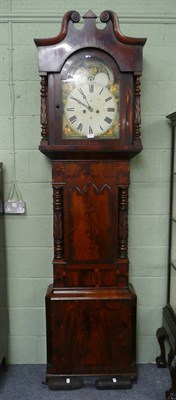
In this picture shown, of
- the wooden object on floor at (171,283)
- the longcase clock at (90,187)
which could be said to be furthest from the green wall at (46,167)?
→ the longcase clock at (90,187)

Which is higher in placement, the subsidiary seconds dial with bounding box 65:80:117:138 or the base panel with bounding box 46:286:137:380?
the subsidiary seconds dial with bounding box 65:80:117:138

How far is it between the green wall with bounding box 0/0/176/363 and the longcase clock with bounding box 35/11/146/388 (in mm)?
240

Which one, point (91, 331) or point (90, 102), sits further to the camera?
point (91, 331)

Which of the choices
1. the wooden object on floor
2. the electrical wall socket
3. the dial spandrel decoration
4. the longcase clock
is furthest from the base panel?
the dial spandrel decoration

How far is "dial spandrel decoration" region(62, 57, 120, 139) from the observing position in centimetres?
174

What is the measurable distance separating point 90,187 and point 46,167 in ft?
1.19

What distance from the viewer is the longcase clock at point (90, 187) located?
170 cm

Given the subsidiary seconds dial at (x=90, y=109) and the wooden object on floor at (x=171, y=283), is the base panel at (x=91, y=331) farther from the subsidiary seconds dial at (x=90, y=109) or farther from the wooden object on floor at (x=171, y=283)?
the subsidiary seconds dial at (x=90, y=109)

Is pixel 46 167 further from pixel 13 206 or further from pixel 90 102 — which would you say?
pixel 90 102

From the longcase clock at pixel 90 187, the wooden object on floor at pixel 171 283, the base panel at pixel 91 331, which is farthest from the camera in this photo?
the wooden object on floor at pixel 171 283

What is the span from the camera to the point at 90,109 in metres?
1.76

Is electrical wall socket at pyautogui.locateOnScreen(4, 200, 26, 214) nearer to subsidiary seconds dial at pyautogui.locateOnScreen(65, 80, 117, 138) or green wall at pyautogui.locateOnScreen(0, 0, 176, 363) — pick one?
green wall at pyautogui.locateOnScreen(0, 0, 176, 363)

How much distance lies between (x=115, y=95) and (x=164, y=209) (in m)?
0.77

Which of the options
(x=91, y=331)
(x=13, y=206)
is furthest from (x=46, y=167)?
(x=91, y=331)
